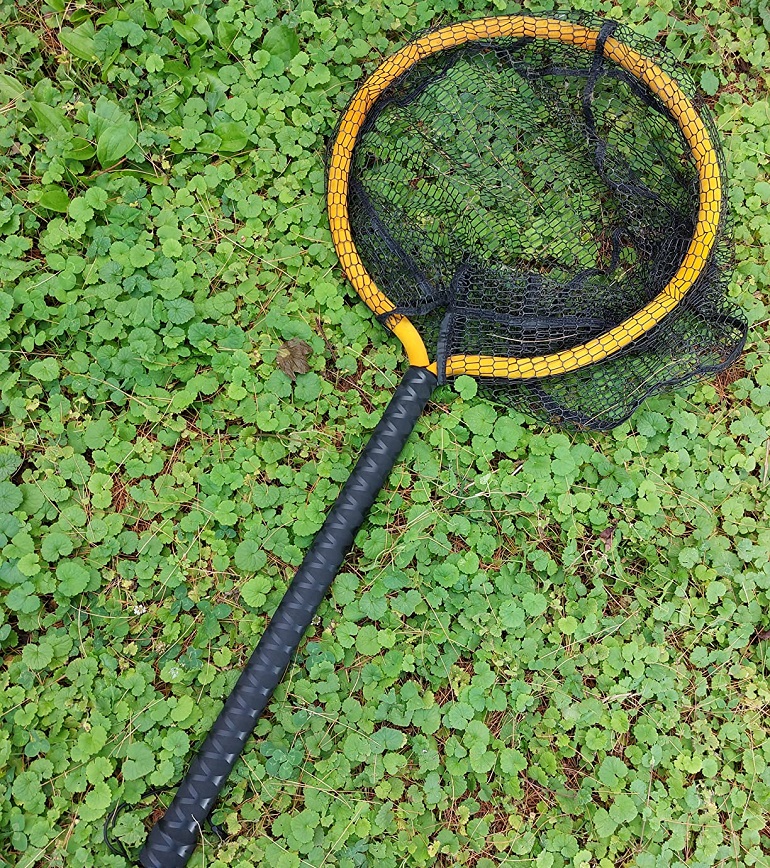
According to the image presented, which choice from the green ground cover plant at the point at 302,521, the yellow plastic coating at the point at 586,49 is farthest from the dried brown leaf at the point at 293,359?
the yellow plastic coating at the point at 586,49

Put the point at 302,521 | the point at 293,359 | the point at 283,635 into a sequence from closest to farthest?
1. the point at 283,635
2. the point at 302,521
3. the point at 293,359

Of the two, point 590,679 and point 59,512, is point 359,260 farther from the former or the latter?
point 590,679

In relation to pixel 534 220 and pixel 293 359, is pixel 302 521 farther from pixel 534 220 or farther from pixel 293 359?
pixel 534 220

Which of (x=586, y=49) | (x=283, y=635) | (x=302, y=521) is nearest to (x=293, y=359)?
(x=302, y=521)

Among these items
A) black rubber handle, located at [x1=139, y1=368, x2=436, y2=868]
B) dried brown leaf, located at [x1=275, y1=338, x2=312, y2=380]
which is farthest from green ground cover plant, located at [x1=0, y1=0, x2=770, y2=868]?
black rubber handle, located at [x1=139, y1=368, x2=436, y2=868]

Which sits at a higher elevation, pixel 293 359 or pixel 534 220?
pixel 534 220
